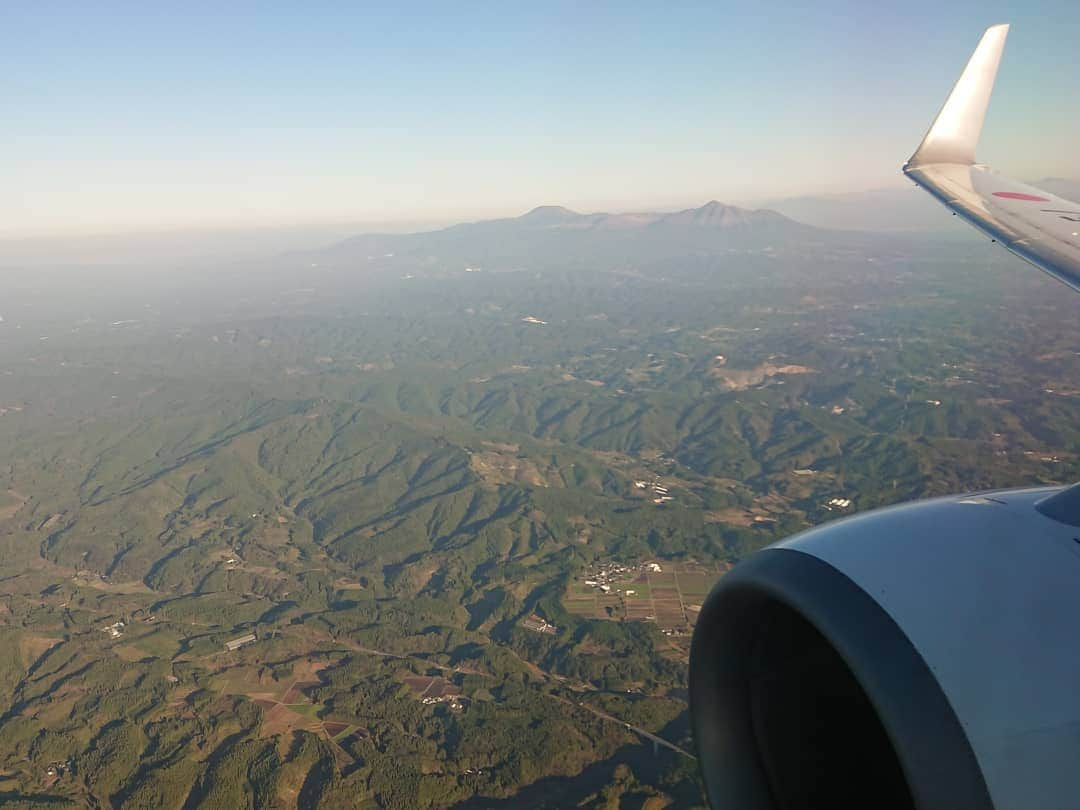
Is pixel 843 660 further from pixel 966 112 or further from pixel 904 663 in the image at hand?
pixel 966 112

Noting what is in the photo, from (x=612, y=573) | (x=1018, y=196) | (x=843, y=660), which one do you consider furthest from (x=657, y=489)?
(x=843, y=660)

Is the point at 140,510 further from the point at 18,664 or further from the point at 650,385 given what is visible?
the point at 650,385

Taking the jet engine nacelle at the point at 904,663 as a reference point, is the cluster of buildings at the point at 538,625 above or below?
below

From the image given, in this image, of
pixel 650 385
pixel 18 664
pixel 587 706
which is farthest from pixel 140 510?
pixel 650 385

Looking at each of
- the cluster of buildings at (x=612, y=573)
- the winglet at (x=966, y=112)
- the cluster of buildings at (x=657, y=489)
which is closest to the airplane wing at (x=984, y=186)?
the winglet at (x=966, y=112)

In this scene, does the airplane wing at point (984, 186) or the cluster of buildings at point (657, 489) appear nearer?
the airplane wing at point (984, 186)

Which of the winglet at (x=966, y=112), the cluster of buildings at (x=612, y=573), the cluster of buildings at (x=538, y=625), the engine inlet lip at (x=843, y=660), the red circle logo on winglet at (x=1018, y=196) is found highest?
the winglet at (x=966, y=112)

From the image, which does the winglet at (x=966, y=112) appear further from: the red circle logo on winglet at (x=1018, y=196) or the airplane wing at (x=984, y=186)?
the red circle logo on winglet at (x=1018, y=196)

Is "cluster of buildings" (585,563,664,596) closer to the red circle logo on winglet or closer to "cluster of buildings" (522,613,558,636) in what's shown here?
"cluster of buildings" (522,613,558,636)

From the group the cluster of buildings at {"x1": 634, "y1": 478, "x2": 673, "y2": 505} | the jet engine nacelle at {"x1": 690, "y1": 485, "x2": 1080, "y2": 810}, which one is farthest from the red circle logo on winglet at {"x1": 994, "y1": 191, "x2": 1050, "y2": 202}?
the cluster of buildings at {"x1": 634, "y1": 478, "x2": 673, "y2": 505}
